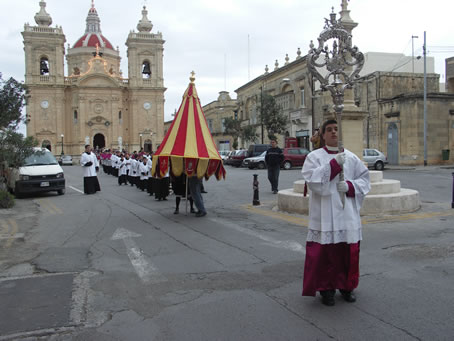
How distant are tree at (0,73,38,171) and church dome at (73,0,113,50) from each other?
64.5 meters

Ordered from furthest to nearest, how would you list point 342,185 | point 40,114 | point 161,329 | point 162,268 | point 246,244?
point 40,114 < point 246,244 < point 162,268 < point 342,185 < point 161,329

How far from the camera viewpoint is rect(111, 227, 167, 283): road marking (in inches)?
204

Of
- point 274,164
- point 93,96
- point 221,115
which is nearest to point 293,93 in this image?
point 221,115

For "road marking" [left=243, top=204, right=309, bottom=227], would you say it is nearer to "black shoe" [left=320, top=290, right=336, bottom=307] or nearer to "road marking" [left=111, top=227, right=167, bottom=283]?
"road marking" [left=111, top=227, right=167, bottom=283]

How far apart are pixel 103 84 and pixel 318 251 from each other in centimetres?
6723

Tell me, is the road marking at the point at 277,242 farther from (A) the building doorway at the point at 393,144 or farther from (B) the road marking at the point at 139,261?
(A) the building doorway at the point at 393,144

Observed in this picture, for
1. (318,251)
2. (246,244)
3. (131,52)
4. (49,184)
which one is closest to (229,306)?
(318,251)

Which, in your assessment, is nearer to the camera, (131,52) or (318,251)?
(318,251)

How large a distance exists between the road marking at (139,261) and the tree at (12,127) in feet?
20.8

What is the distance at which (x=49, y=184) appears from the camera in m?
14.9

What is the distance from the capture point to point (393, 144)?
30953 millimetres

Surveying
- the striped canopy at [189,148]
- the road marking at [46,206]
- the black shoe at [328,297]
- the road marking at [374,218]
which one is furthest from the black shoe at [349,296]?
the road marking at [46,206]

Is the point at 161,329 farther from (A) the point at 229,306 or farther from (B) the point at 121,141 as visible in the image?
(B) the point at 121,141

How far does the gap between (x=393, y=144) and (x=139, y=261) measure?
93.3ft
